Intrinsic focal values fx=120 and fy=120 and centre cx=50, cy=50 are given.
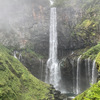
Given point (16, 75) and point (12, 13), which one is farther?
point (12, 13)

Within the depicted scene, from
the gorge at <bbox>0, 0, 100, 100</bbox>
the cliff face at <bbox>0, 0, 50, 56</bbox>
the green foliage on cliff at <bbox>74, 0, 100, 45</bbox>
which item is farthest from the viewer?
the cliff face at <bbox>0, 0, 50, 56</bbox>

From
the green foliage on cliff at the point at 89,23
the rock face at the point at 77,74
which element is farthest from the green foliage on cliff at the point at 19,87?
the green foliage on cliff at the point at 89,23

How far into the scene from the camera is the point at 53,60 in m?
30.4

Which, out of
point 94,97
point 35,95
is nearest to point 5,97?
point 35,95

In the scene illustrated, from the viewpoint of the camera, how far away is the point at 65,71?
27.0m

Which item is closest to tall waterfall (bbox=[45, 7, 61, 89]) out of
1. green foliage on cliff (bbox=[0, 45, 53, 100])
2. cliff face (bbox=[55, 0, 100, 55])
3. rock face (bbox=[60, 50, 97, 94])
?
cliff face (bbox=[55, 0, 100, 55])

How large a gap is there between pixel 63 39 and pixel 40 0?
45.6 ft

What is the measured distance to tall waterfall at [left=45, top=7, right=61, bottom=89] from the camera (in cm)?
2783

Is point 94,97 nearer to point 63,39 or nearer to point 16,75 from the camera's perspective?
point 16,75

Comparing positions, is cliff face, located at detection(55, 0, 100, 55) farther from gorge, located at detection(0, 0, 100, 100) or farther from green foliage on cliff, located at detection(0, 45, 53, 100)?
green foliage on cliff, located at detection(0, 45, 53, 100)

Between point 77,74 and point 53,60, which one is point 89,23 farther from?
point 53,60

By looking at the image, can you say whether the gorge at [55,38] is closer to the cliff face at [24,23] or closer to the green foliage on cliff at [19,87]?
the cliff face at [24,23]

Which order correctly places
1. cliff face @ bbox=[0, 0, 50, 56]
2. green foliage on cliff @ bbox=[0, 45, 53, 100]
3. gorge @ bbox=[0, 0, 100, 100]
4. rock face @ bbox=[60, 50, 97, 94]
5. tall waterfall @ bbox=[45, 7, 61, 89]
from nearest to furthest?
green foliage on cliff @ bbox=[0, 45, 53, 100] → rock face @ bbox=[60, 50, 97, 94] → gorge @ bbox=[0, 0, 100, 100] → tall waterfall @ bbox=[45, 7, 61, 89] → cliff face @ bbox=[0, 0, 50, 56]

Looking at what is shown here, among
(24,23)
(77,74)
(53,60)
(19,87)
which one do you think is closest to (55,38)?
(53,60)
